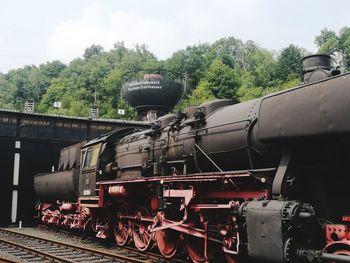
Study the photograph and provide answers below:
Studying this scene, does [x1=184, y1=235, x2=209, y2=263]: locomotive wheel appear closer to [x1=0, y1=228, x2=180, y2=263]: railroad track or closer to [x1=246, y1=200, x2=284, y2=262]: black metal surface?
[x1=0, y1=228, x2=180, y2=263]: railroad track

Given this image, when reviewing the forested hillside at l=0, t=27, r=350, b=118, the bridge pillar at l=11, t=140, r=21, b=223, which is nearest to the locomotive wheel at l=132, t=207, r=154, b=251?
the bridge pillar at l=11, t=140, r=21, b=223

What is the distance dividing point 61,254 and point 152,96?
20.5 meters

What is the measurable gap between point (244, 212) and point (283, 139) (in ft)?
4.56

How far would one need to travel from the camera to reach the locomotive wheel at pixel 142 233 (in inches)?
425

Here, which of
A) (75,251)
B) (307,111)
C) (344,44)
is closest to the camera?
(307,111)

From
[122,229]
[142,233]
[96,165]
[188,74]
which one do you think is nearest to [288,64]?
[188,74]

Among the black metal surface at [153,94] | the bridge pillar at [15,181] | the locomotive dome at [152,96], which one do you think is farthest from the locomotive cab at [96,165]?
the black metal surface at [153,94]

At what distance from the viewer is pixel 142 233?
36.2 feet

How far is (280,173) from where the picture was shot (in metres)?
6.19

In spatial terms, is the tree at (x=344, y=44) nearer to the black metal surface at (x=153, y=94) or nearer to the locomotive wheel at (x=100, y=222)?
the black metal surface at (x=153, y=94)

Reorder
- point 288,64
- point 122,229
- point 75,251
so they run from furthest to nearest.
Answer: point 288,64, point 122,229, point 75,251

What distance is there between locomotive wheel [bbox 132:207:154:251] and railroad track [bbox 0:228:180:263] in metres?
0.27

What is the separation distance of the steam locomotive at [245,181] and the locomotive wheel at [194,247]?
2 centimetres

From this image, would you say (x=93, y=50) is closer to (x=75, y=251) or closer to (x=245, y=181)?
(x=75, y=251)
